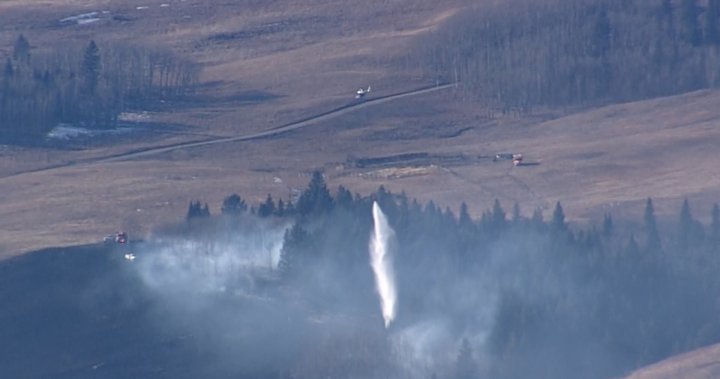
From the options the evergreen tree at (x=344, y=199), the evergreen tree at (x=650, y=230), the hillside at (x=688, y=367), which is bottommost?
the hillside at (x=688, y=367)

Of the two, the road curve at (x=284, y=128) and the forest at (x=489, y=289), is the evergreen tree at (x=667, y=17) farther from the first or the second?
the forest at (x=489, y=289)

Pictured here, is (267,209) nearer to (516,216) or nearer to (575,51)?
(516,216)

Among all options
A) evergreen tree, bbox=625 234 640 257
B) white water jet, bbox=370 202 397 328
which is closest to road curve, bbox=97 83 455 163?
white water jet, bbox=370 202 397 328

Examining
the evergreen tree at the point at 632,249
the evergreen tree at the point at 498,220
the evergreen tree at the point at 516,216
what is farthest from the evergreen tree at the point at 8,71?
the evergreen tree at the point at 632,249

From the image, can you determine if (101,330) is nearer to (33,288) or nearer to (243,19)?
(33,288)

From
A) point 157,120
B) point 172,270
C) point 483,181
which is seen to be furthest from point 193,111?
point 172,270
